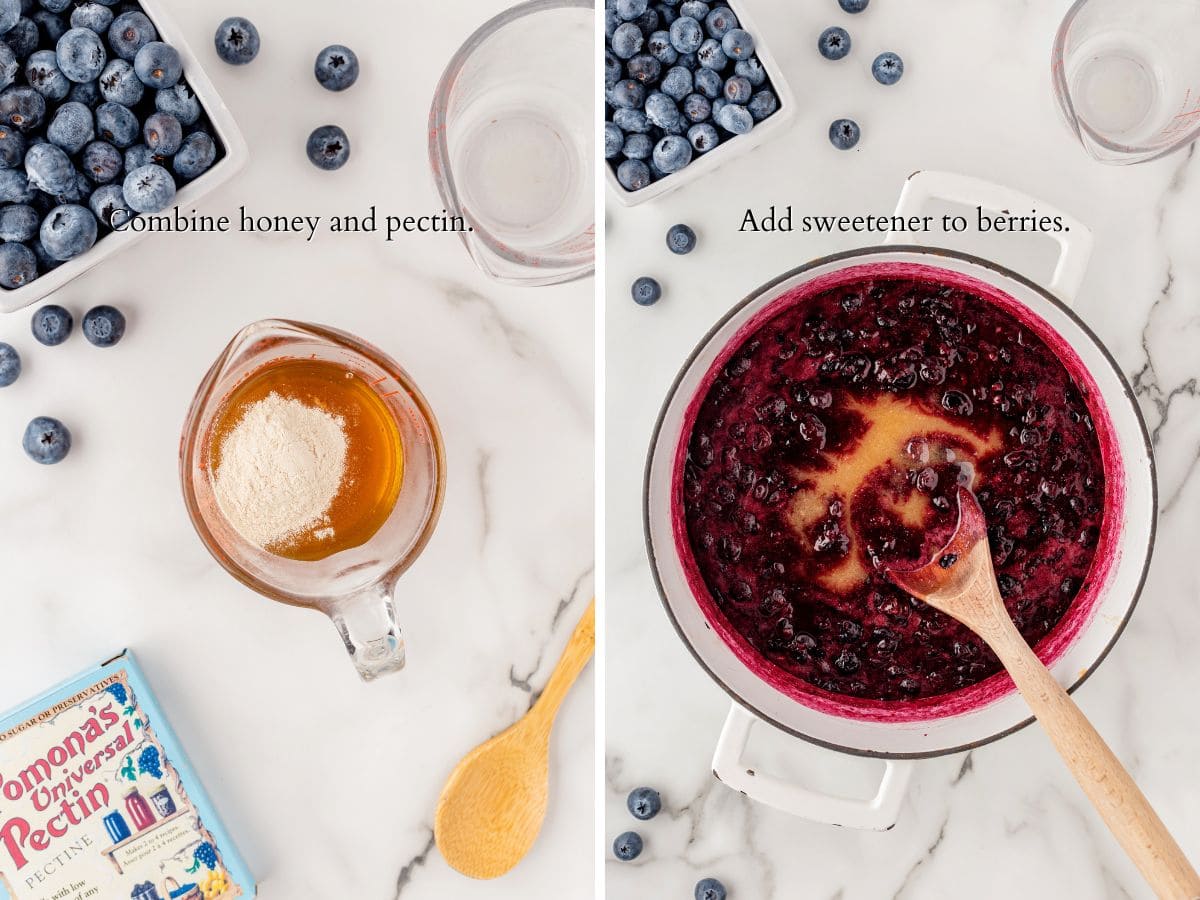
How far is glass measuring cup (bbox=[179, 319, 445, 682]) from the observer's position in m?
0.91

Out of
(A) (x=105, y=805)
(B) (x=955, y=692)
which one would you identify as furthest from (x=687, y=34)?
(A) (x=105, y=805)

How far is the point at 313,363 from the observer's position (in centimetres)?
96

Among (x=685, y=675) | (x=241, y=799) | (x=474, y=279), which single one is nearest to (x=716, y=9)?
(x=474, y=279)

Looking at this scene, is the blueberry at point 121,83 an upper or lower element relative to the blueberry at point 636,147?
upper

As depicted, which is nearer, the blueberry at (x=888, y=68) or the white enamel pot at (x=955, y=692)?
the white enamel pot at (x=955, y=692)

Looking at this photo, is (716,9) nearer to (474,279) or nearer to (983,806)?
(474,279)

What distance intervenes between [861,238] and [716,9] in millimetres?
260

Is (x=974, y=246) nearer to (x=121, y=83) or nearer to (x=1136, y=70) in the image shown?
Result: (x=1136, y=70)

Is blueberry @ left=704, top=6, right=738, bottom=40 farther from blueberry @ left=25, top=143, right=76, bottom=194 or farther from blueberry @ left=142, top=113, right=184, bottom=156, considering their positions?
blueberry @ left=25, top=143, right=76, bottom=194

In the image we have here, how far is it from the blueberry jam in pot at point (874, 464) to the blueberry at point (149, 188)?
0.51 m

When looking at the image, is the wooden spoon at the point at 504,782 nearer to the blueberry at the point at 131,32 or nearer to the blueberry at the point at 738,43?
the blueberry at the point at 738,43

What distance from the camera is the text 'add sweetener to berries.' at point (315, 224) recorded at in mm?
966

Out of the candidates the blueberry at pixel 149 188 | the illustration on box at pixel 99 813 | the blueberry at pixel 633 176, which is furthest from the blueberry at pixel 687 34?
the illustration on box at pixel 99 813

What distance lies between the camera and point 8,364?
3.16 feet
